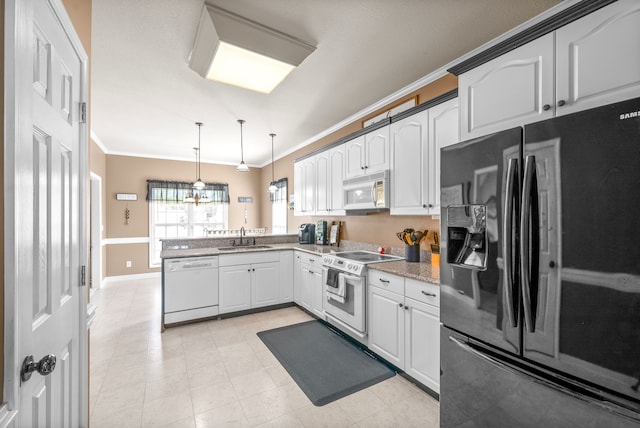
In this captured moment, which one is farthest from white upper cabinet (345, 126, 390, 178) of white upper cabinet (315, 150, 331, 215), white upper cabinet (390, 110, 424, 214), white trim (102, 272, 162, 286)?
white trim (102, 272, 162, 286)

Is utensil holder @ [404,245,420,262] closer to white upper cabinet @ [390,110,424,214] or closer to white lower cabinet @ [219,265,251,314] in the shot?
white upper cabinet @ [390,110,424,214]

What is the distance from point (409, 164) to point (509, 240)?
4.79 ft

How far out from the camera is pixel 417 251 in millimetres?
2832

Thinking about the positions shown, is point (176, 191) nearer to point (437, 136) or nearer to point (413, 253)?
point (413, 253)

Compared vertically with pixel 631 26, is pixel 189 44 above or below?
above

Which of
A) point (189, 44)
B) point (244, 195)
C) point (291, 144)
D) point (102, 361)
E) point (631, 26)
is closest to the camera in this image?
point (631, 26)

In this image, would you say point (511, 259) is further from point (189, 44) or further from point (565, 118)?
point (189, 44)

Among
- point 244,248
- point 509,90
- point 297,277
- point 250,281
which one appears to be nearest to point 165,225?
point 244,248

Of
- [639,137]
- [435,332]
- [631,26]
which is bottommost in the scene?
[435,332]

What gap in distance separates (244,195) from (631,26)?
280 inches

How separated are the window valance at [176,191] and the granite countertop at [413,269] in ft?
17.7

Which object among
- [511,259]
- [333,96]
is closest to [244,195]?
[333,96]

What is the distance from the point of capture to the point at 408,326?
2.24m

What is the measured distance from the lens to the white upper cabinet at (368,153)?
299 cm
